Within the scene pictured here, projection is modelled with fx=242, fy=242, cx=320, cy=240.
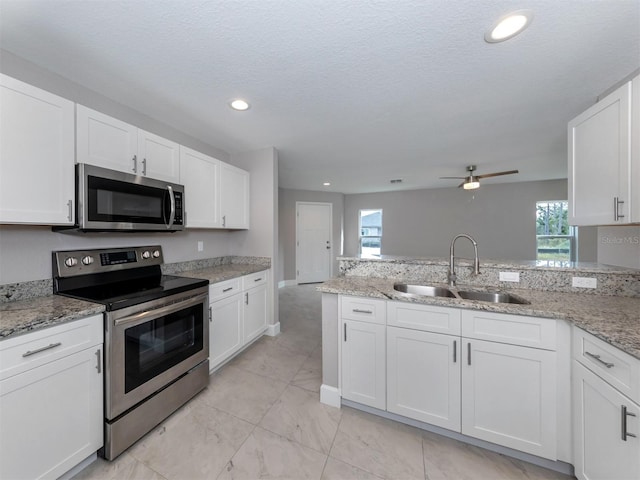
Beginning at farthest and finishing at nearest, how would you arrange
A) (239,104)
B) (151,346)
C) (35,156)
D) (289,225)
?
(289,225) → (239,104) → (151,346) → (35,156)

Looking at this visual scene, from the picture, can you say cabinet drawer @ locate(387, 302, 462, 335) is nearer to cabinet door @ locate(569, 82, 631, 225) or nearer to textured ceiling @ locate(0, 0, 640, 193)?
cabinet door @ locate(569, 82, 631, 225)

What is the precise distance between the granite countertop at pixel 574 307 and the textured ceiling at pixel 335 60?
57.8 inches

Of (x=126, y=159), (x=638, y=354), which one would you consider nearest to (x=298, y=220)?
(x=126, y=159)

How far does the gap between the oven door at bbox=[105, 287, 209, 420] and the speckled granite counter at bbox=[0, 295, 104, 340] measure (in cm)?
13

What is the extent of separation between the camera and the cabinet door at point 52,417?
1.05m

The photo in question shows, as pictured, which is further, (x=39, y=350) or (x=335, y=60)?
(x=335, y=60)

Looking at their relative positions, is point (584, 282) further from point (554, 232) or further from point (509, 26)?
point (554, 232)

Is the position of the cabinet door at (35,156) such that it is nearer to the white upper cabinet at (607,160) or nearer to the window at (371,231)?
the white upper cabinet at (607,160)

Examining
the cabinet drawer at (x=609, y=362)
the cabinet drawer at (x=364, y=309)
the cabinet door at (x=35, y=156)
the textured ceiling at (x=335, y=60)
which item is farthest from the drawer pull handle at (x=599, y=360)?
the cabinet door at (x=35, y=156)

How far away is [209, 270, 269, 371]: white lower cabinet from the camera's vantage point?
218 centimetres

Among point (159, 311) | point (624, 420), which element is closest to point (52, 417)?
point (159, 311)

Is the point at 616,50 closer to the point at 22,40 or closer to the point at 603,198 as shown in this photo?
the point at 603,198

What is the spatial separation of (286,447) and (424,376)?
96 cm

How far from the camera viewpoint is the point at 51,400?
1172 mm
